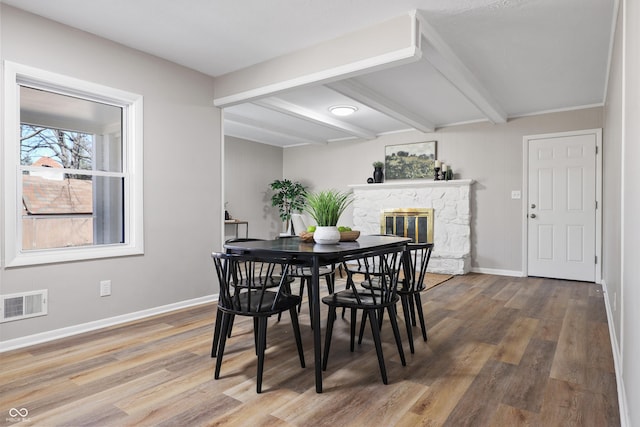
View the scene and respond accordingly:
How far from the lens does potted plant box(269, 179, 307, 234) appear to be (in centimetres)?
747

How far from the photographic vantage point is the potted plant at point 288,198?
7473 millimetres

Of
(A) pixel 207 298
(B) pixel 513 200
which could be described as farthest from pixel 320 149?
(A) pixel 207 298

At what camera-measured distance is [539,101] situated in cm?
482

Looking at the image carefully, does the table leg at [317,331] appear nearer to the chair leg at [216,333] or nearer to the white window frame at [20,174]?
the chair leg at [216,333]

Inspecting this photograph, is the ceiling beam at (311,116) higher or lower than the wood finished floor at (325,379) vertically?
higher

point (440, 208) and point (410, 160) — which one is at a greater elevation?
point (410, 160)

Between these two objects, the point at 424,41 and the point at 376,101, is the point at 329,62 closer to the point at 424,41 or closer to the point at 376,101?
the point at 424,41

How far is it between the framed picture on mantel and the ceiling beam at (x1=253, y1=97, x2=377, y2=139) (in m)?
0.52

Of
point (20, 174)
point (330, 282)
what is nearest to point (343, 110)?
point (330, 282)

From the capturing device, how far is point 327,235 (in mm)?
2555

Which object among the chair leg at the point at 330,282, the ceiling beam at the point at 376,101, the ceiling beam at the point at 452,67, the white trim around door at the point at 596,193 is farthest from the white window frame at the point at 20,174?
the white trim around door at the point at 596,193

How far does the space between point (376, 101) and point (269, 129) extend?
7.79ft

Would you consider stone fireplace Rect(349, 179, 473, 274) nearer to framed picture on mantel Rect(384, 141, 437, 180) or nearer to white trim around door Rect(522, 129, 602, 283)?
framed picture on mantel Rect(384, 141, 437, 180)

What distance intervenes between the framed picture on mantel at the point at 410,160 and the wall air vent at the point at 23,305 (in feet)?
17.1
